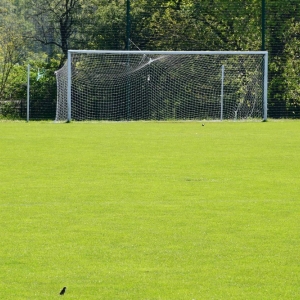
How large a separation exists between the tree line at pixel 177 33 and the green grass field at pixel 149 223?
12957 millimetres

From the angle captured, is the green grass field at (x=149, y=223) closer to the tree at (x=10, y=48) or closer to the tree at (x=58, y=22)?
the tree at (x=58, y=22)

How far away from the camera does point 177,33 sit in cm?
3052

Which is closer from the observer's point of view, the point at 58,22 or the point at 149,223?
the point at 149,223

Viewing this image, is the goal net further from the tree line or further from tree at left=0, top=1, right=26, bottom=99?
tree at left=0, top=1, right=26, bottom=99

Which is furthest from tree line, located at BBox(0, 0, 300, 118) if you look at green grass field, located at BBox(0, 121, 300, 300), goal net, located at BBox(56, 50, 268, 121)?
green grass field, located at BBox(0, 121, 300, 300)

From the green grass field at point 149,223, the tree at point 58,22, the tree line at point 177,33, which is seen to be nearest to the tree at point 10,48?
the tree line at point 177,33

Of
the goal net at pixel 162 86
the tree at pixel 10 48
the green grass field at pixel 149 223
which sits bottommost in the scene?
the green grass field at pixel 149 223

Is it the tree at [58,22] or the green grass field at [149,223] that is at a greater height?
the tree at [58,22]

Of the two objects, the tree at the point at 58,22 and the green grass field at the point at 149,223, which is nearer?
the green grass field at the point at 149,223

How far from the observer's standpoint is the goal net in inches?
1130

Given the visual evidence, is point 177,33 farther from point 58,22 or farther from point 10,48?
point 10,48

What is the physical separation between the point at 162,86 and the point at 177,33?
2.41 meters


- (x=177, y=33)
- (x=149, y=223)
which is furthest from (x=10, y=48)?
(x=149, y=223)

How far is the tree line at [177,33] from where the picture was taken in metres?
30.0
